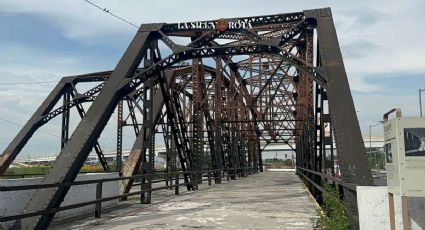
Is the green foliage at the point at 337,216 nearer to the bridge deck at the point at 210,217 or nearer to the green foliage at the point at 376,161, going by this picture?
the bridge deck at the point at 210,217

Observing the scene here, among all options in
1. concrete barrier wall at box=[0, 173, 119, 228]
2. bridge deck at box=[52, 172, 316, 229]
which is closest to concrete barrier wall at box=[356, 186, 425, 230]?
bridge deck at box=[52, 172, 316, 229]

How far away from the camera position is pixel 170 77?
22719 mm

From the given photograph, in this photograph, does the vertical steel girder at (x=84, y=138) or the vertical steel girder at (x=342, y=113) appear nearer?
the vertical steel girder at (x=342, y=113)

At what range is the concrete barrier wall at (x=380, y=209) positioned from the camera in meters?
5.66

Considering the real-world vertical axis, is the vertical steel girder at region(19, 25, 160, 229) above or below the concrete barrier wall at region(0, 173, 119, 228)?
above

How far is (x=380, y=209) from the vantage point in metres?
5.86

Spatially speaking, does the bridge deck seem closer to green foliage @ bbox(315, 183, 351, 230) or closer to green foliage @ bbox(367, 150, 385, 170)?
green foliage @ bbox(315, 183, 351, 230)

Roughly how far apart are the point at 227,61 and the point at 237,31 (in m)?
16.1

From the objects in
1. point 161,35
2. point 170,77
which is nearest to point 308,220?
point 161,35

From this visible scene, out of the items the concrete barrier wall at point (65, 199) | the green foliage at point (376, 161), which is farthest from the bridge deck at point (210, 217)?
the green foliage at point (376, 161)

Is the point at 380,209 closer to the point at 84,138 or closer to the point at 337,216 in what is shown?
the point at 337,216

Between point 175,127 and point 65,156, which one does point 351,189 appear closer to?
point 65,156

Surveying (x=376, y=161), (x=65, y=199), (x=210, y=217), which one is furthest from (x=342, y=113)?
(x=376, y=161)

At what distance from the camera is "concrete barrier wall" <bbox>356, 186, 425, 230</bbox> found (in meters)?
5.66
